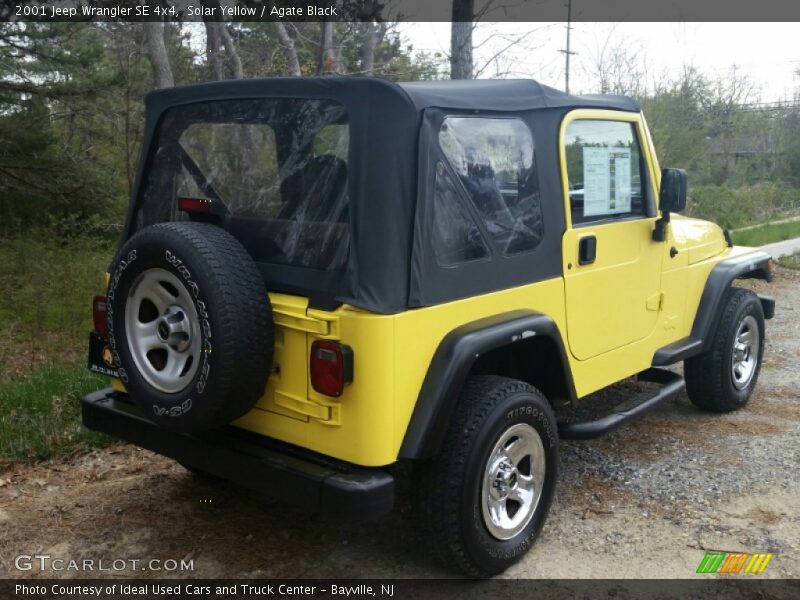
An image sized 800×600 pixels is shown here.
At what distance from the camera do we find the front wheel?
2977 millimetres

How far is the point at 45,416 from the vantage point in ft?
15.9

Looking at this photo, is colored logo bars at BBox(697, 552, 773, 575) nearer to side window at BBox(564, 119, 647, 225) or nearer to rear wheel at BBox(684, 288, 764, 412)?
side window at BBox(564, 119, 647, 225)

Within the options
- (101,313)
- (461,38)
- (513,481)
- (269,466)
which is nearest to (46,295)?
(461,38)

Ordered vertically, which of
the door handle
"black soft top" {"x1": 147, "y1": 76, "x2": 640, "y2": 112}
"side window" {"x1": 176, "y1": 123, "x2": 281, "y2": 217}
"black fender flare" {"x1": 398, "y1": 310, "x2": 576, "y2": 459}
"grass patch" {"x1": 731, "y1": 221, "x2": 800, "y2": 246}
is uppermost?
"black soft top" {"x1": 147, "y1": 76, "x2": 640, "y2": 112}

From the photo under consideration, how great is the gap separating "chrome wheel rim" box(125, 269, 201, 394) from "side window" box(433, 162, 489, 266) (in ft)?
3.18

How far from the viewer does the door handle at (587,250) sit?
3.71m

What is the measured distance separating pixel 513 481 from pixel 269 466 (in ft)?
3.48

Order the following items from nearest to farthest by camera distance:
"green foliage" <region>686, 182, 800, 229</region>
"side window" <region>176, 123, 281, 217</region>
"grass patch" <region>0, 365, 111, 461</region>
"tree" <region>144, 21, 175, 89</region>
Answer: "side window" <region>176, 123, 281, 217</region> → "grass patch" <region>0, 365, 111, 461</region> → "tree" <region>144, 21, 175, 89</region> → "green foliage" <region>686, 182, 800, 229</region>

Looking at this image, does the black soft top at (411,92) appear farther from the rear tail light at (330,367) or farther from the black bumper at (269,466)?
the black bumper at (269,466)

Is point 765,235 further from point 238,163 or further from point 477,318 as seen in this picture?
point 238,163

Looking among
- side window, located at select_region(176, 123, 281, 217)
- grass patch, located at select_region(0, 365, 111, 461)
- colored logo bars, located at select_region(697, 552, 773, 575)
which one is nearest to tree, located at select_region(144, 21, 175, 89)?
grass patch, located at select_region(0, 365, 111, 461)

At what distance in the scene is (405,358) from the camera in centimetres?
281

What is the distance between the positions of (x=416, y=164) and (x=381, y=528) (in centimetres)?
179

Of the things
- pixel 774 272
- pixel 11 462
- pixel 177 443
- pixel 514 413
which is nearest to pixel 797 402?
pixel 514 413
